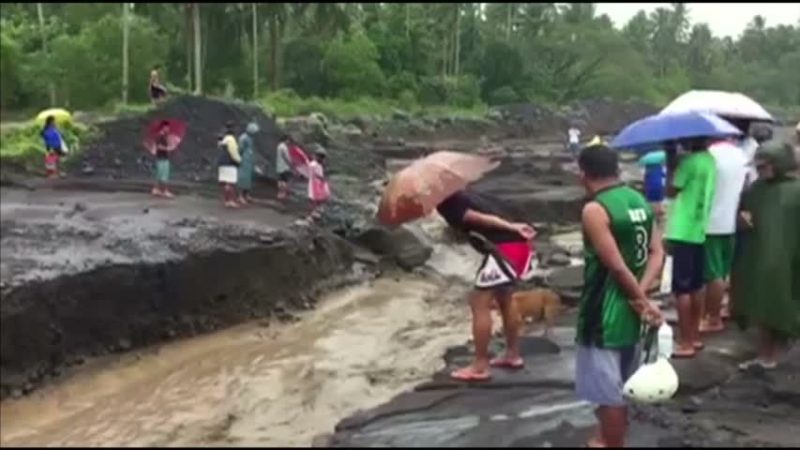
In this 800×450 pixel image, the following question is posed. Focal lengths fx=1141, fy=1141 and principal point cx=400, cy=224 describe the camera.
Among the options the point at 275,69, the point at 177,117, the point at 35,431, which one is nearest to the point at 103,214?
the point at 35,431

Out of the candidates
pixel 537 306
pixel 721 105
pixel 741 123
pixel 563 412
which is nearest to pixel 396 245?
pixel 537 306

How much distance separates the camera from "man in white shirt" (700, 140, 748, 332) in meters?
8.45

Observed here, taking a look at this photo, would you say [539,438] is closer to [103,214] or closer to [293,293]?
[293,293]

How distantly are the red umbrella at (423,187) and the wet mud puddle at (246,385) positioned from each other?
5.50ft

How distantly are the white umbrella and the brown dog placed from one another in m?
2.81

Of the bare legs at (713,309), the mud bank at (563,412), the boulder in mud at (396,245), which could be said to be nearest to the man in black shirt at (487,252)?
the mud bank at (563,412)

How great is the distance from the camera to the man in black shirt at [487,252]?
740cm

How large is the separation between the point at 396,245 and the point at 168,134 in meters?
4.30

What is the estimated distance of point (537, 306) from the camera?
12.0m

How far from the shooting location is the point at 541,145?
48.3 m

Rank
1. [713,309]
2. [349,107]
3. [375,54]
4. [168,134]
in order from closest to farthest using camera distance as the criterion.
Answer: [713,309], [168,134], [349,107], [375,54]

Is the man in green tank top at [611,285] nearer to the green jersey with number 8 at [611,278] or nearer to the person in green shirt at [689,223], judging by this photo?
the green jersey with number 8 at [611,278]

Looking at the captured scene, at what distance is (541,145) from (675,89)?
1951 centimetres

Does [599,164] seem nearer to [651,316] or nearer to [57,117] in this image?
[651,316]
